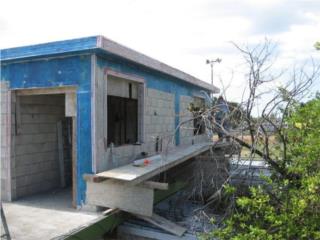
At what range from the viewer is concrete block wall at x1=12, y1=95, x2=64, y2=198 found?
6988mm

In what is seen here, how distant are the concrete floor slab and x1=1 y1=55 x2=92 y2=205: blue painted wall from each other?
1.49ft

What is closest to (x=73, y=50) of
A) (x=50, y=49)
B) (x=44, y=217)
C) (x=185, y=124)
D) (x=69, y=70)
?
(x=69, y=70)

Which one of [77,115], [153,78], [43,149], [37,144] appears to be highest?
[153,78]

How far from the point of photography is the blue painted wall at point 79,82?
610cm

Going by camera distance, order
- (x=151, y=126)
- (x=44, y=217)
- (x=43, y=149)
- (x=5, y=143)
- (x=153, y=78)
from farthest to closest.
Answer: (x=153, y=78)
(x=151, y=126)
(x=43, y=149)
(x=5, y=143)
(x=44, y=217)

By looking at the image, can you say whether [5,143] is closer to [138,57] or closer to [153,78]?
[138,57]

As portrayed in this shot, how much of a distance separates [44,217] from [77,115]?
1831 millimetres

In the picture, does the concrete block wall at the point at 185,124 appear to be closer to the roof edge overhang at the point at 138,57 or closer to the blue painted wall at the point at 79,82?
the roof edge overhang at the point at 138,57

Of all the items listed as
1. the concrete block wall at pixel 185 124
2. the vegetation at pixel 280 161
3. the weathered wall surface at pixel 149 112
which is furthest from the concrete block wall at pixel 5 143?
the concrete block wall at pixel 185 124

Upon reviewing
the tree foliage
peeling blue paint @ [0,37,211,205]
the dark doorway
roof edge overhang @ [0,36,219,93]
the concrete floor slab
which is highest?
roof edge overhang @ [0,36,219,93]

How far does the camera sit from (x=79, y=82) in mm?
6145

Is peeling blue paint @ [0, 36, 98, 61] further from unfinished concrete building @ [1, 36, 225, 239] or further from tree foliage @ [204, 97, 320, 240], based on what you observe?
tree foliage @ [204, 97, 320, 240]

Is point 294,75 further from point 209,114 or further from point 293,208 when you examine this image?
point 293,208

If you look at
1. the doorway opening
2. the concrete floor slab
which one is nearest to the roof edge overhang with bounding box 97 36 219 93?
the doorway opening
